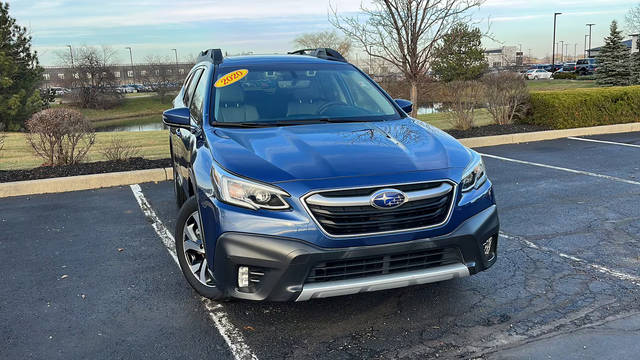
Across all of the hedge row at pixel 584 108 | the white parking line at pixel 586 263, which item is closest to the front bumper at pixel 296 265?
the white parking line at pixel 586 263

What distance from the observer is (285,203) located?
10.6 ft

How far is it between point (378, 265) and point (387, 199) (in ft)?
1.31

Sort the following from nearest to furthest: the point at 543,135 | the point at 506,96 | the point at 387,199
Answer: the point at 387,199 → the point at 543,135 → the point at 506,96

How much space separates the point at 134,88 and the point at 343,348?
336 feet

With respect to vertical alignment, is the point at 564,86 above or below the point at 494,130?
below

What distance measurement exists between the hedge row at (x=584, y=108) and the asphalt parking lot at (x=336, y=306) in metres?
7.21

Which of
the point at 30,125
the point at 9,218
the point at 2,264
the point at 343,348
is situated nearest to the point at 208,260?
the point at 343,348

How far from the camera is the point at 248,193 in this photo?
3322mm

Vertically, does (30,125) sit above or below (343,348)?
above

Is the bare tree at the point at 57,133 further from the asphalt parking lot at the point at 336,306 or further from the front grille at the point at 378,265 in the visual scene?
the front grille at the point at 378,265

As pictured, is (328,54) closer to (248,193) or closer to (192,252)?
(192,252)

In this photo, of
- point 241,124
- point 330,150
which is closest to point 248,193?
point 330,150

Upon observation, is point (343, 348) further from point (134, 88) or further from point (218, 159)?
point (134, 88)

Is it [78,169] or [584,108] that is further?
[584,108]
